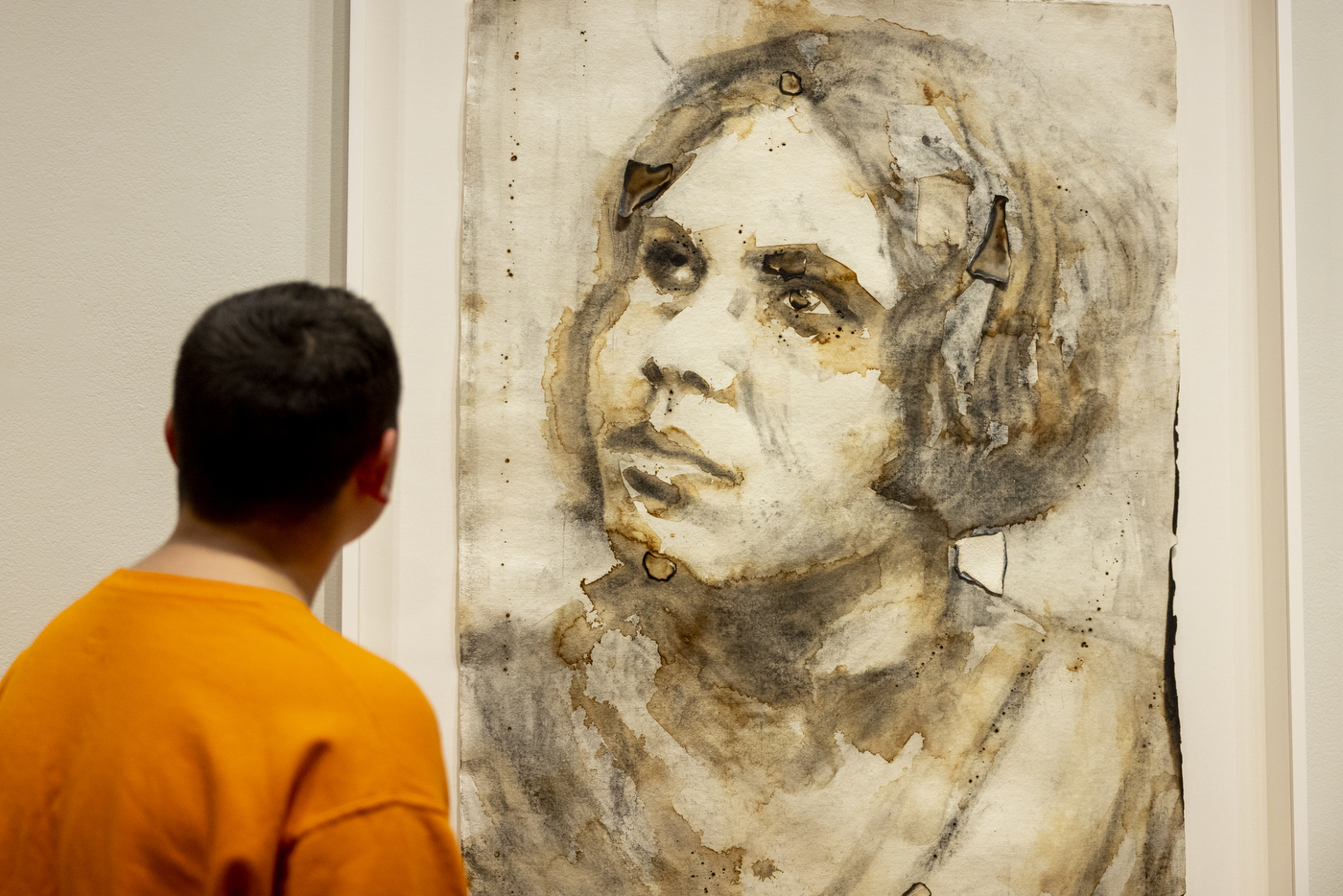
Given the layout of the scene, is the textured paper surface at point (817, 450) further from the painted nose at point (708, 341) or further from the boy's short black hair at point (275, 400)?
the boy's short black hair at point (275, 400)

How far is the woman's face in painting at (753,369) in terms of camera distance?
124 centimetres

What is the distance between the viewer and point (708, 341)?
4.11 ft

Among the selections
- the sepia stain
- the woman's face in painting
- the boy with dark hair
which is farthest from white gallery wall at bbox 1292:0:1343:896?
the boy with dark hair

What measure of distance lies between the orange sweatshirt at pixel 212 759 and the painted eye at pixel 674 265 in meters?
0.78

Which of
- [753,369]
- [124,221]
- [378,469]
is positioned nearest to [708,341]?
[753,369]

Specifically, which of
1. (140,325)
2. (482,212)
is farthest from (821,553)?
(140,325)

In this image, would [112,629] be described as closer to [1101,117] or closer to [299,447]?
[299,447]

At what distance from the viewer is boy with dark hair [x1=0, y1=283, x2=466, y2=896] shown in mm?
529

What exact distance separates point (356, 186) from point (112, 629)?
79 cm

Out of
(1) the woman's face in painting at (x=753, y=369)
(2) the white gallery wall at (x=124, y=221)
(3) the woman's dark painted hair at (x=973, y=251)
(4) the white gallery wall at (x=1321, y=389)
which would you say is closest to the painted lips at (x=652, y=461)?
(1) the woman's face in painting at (x=753, y=369)

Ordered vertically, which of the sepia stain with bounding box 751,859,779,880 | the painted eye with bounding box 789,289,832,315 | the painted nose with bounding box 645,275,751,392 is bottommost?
the sepia stain with bounding box 751,859,779,880

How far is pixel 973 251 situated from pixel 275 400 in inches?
40.2

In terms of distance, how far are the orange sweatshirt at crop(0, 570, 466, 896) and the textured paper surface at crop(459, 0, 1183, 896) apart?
65cm

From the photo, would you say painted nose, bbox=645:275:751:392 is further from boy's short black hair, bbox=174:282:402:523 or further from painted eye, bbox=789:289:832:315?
boy's short black hair, bbox=174:282:402:523
